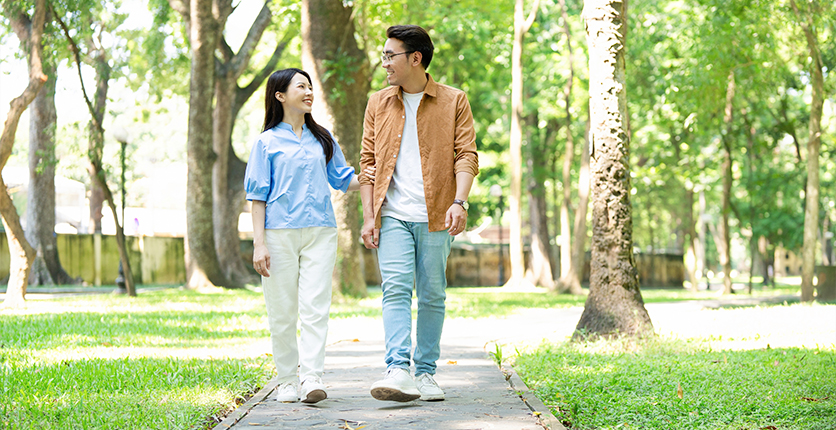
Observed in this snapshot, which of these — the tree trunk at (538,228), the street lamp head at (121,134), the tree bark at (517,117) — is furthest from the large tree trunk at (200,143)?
the tree trunk at (538,228)

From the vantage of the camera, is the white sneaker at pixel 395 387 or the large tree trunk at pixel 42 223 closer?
the white sneaker at pixel 395 387

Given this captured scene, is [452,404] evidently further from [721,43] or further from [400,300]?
[721,43]

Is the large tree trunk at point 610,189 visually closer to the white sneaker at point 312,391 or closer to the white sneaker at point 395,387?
the white sneaker at point 395,387

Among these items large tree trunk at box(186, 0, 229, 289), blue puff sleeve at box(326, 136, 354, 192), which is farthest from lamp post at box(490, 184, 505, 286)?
blue puff sleeve at box(326, 136, 354, 192)

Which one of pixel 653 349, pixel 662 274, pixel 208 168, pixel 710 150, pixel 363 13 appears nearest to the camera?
pixel 653 349

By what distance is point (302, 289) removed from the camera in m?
4.82

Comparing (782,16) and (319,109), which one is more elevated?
(782,16)

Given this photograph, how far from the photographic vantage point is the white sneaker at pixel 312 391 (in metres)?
4.72

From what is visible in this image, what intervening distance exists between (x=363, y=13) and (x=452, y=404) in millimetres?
13494

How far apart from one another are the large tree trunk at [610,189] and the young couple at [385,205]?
336 centimetres

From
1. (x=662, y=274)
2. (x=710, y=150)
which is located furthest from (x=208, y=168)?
(x=662, y=274)

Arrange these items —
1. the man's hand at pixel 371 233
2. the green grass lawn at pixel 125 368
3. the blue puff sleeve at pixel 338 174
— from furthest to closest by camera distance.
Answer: the blue puff sleeve at pixel 338 174 < the man's hand at pixel 371 233 < the green grass lawn at pixel 125 368

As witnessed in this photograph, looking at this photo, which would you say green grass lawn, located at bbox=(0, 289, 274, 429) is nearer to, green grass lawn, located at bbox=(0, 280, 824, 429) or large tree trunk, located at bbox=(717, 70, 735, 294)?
green grass lawn, located at bbox=(0, 280, 824, 429)

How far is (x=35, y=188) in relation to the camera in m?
23.9
